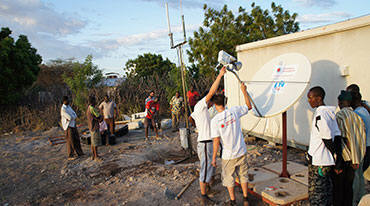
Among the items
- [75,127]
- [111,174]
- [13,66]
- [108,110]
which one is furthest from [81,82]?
[111,174]

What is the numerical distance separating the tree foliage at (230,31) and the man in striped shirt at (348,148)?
44.2ft

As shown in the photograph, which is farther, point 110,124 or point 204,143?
point 110,124

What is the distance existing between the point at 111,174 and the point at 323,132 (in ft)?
14.6

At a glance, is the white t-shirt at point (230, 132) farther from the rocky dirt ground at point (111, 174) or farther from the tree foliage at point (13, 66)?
the tree foliage at point (13, 66)

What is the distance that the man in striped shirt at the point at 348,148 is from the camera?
285cm

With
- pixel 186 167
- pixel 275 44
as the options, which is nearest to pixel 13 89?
pixel 186 167

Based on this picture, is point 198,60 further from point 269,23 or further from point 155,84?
point 269,23

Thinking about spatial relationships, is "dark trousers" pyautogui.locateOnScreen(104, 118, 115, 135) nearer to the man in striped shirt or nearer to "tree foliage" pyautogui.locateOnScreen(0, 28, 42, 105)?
"tree foliage" pyautogui.locateOnScreen(0, 28, 42, 105)

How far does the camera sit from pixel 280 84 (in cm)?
391


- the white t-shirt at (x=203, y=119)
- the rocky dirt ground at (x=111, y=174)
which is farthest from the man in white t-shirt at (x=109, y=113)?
the white t-shirt at (x=203, y=119)

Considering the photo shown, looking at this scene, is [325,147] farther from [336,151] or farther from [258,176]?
[258,176]

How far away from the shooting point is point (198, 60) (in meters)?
17.5

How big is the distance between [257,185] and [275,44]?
3.78 metres

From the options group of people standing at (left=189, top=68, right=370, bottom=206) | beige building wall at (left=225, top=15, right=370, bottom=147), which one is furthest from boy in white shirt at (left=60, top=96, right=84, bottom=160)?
beige building wall at (left=225, top=15, right=370, bottom=147)
